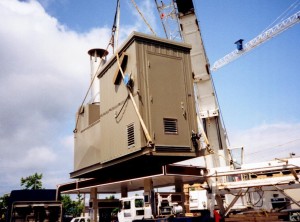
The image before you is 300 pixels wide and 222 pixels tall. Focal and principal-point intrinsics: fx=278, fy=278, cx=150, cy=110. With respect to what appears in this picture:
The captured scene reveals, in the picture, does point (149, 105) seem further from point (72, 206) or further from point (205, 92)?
point (72, 206)

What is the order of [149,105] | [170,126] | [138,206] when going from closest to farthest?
[149,105]
[170,126]
[138,206]

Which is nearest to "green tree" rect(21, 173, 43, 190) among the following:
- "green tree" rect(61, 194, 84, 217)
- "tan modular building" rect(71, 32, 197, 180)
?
"green tree" rect(61, 194, 84, 217)

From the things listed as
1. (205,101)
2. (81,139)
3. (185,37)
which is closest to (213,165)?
(205,101)

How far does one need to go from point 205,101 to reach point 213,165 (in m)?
4.45

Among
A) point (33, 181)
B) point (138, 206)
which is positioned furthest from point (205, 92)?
point (33, 181)

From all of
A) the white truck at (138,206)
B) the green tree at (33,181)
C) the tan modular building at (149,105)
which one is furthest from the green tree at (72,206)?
the tan modular building at (149,105)

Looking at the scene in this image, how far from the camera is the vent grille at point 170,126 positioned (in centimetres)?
862

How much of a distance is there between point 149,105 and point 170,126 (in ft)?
3.13

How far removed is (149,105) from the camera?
848 centimetres

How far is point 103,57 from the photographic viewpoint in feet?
49.1

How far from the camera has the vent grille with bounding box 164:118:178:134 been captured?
28.3 feet

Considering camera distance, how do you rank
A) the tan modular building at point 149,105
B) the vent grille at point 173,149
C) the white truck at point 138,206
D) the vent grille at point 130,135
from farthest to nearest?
the white truck at point 138,206, the vent grille at point 130,135, the tan modular building at point 149,105, the vent grille at point 173,149

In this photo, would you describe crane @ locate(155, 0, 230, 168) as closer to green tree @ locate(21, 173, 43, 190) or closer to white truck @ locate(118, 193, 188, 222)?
white truck @ locate(118, 193, 188, 222)

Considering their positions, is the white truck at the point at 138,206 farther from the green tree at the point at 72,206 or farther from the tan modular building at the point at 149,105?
the green tree at the point at 72,206
